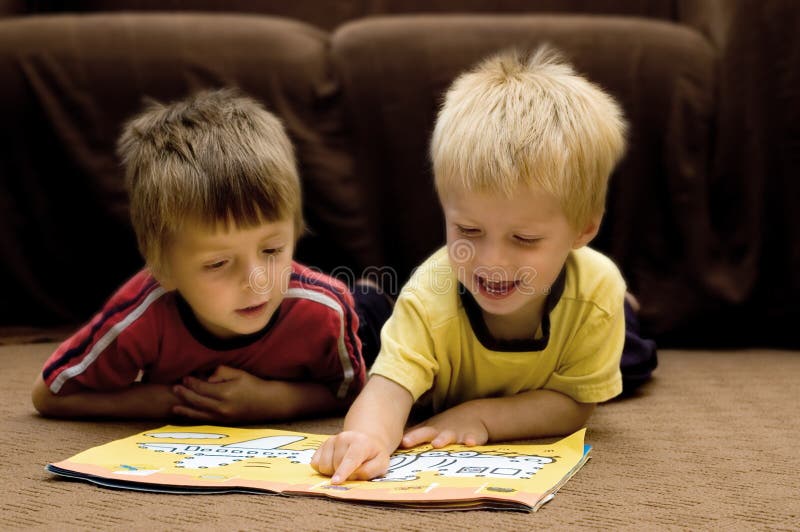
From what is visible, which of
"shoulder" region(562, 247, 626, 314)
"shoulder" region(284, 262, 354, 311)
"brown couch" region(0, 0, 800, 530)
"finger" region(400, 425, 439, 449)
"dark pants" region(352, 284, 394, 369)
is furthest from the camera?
"brown couch" region(0, 0, 800, 530)

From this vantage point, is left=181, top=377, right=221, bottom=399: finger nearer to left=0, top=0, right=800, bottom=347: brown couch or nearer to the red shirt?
the red shirt

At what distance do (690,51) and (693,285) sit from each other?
1.31ft

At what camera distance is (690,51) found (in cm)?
156

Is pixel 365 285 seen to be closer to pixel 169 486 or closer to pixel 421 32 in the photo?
pixel 421 32

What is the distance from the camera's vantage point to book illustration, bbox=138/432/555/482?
852 millimetres

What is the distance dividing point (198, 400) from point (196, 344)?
69mm

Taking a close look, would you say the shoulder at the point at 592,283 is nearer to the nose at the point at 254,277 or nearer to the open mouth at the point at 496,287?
the open mouth at the point at 496,287

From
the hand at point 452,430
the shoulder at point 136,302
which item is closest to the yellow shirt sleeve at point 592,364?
the hand at point 452,430

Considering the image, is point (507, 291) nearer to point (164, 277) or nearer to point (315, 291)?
point (315, 291)

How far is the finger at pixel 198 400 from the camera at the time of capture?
1109mm

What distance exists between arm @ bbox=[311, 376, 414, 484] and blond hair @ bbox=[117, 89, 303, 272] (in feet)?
0.80

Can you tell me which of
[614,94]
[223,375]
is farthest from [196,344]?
[614,94]

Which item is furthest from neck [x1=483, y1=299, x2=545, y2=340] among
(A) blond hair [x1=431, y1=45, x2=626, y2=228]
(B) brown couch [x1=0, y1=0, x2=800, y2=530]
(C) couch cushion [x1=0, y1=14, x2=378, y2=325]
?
(C) couch cushion [x1=0, y1=14, x2=378, y2=325]

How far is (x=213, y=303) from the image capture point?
106cm
